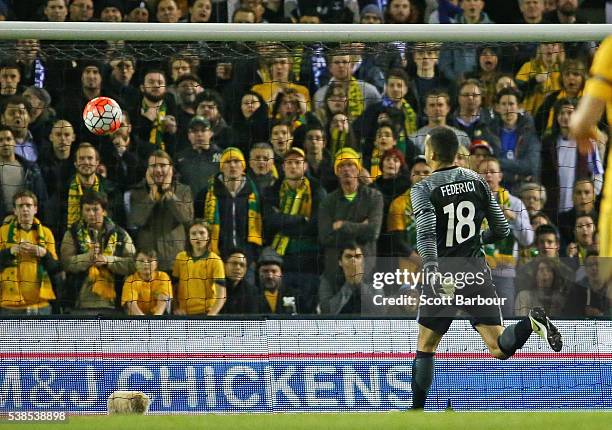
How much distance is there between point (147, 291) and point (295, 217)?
139cm

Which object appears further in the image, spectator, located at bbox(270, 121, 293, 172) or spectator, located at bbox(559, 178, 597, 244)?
spectator, located at bbox(270, 121, 293, 172)

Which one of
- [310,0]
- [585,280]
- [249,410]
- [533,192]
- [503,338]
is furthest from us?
[310,0]

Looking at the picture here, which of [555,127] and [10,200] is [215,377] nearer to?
[10,200]

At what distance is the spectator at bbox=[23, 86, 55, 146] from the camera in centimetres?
966

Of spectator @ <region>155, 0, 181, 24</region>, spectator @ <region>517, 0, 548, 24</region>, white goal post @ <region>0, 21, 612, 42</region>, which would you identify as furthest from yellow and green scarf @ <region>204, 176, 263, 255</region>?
spectator @ <region>517, 0, 548, 24</region>

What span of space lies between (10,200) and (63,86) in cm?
140

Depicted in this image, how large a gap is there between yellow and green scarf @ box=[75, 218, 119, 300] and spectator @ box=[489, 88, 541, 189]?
10.9 feet

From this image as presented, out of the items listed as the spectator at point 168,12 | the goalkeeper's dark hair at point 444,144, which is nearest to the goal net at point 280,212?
the goalkeeper's dark hair at point 444,144

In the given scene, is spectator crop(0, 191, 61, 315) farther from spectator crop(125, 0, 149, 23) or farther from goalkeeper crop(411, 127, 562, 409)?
goalkeeper crop(411, 127, 562, 409)

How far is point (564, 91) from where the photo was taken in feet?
32.4

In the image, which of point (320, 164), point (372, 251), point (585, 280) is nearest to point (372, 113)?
point (320, 164)

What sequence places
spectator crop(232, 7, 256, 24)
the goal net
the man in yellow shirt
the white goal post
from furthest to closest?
1. spectator crop(232, 7, 256, 24)
2. the goal net
3. the white goal post
4. the man in yellow shirt

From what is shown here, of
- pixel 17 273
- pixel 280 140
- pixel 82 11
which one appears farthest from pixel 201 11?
pixel 17 273

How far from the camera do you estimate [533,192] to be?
9.58m
